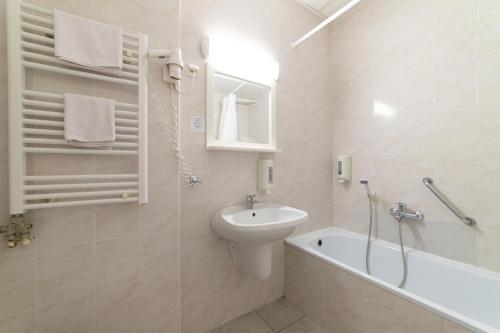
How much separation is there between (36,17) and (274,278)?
6.71ft

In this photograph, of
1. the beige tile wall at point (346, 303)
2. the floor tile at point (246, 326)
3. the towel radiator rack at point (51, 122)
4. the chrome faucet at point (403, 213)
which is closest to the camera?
→ the towel radiator rack at point (51, 122)

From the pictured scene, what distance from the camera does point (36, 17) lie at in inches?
30.2

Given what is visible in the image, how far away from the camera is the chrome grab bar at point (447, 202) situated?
4.11 ft

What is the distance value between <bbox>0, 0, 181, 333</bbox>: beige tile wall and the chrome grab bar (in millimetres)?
1732

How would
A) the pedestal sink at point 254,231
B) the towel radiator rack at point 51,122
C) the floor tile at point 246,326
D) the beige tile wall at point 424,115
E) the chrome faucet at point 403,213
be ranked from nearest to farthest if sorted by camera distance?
the towel radiator rack at point 51,122
the pedestal sink at point 254,231
the beige tile wall at point 424,115
the floor tile at point 246,326
the chrome faucet at point 403,213

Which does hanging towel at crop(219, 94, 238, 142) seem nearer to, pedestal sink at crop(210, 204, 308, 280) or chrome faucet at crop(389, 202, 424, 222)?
pedestal sink at crop(210, 204, 308, 280)

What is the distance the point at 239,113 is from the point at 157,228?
94 cm

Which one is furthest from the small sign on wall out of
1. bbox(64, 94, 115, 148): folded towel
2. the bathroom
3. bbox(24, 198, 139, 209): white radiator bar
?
Answer: bbox(24, 198, 139, 209): white radiator bar

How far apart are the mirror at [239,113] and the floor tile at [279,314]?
4.12 ft

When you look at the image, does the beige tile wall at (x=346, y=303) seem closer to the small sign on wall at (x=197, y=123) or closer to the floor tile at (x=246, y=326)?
the floor tile at (x=246, y=326)

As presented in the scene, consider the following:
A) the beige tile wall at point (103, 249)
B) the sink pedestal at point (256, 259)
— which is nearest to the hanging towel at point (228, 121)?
the beige tile wall at point (103, 249)

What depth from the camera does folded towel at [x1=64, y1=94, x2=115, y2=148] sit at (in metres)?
0.81

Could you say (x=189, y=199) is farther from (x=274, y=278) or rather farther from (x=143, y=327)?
(x=274, y=278)

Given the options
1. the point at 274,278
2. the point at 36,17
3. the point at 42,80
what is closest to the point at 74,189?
the point at 42,80
